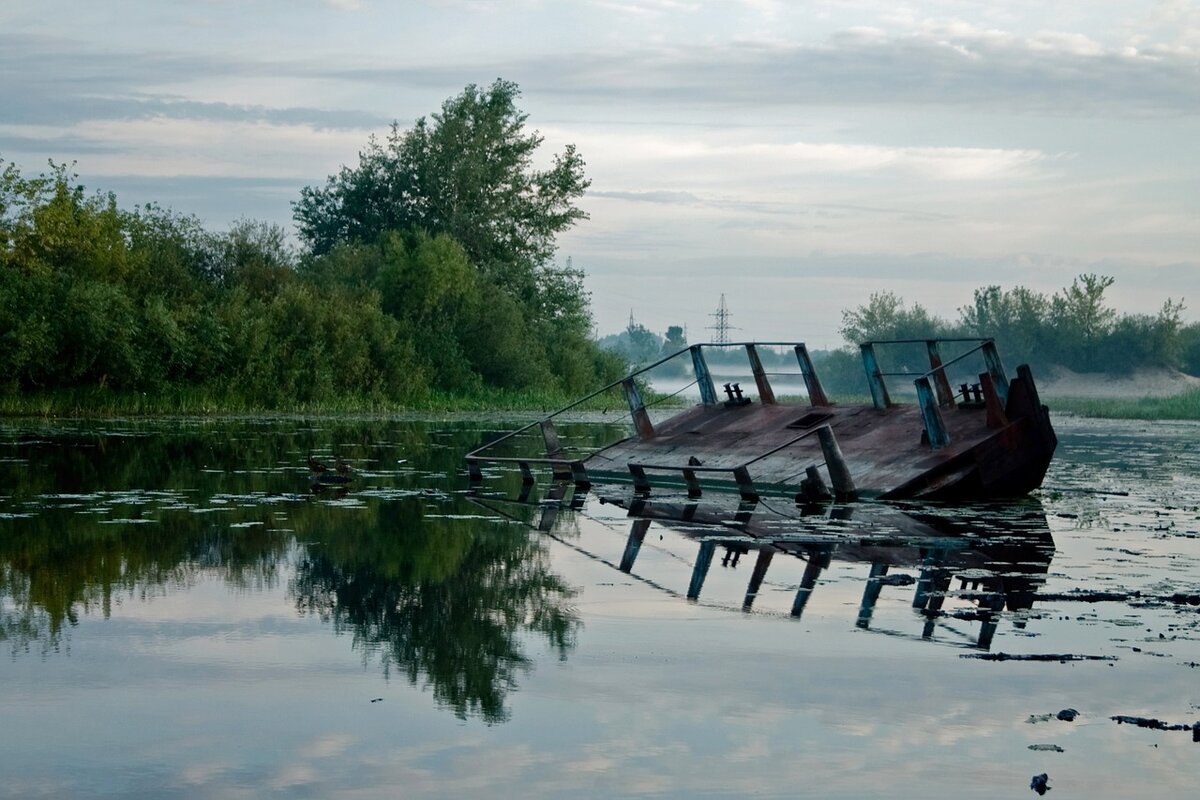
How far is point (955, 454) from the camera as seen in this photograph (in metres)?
20.0

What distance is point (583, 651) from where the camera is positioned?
948 centimetres

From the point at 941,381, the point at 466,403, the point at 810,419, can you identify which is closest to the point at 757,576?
the point at 941,381

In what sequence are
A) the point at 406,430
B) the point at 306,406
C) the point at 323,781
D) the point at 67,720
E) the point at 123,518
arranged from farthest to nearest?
the point at 306,406, the point at 406,430, the point at 123,518, the point at 67,720, the point at 323,781

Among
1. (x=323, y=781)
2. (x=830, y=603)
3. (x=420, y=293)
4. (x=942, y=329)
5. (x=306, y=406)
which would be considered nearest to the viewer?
(x=323, y=781)

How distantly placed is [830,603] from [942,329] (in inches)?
3816

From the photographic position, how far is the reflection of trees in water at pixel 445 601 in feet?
28.7

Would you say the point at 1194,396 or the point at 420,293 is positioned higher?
the point at 420,293

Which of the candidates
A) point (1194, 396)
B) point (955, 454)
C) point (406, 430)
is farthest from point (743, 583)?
point (1194, 396)

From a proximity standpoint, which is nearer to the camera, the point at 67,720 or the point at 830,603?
the point at 67,720

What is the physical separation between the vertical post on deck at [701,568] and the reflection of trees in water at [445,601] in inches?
38.6

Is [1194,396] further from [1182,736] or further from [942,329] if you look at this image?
[1182,736]

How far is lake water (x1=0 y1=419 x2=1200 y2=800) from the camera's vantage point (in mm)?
6781

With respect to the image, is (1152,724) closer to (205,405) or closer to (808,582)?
(808,582)

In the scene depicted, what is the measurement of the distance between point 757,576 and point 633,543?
287 centimetres
